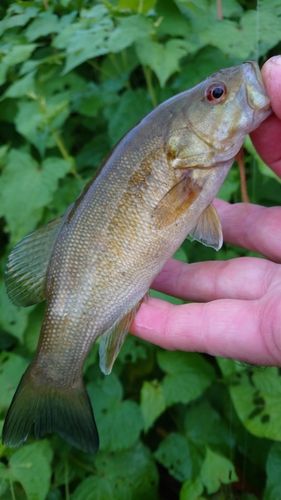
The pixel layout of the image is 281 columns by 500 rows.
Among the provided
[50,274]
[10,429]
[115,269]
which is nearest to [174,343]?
[115,269]

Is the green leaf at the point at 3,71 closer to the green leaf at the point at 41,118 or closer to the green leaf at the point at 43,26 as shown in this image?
the green leaf at the point at 41,118

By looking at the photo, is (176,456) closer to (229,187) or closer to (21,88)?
(229,187)

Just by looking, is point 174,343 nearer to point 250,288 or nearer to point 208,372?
point 250,288

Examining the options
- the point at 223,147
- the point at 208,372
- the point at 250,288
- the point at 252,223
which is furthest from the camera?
the point at 208,372

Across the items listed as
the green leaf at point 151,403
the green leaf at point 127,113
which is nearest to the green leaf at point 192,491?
the green leaf at point 151,403

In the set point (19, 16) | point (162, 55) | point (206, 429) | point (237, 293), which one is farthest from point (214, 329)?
point (19, 16)

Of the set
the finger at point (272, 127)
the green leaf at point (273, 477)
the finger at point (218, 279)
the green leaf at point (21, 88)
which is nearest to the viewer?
the finger at point (272, 127)

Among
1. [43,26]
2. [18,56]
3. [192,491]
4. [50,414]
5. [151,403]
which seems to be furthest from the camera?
[43,26]
